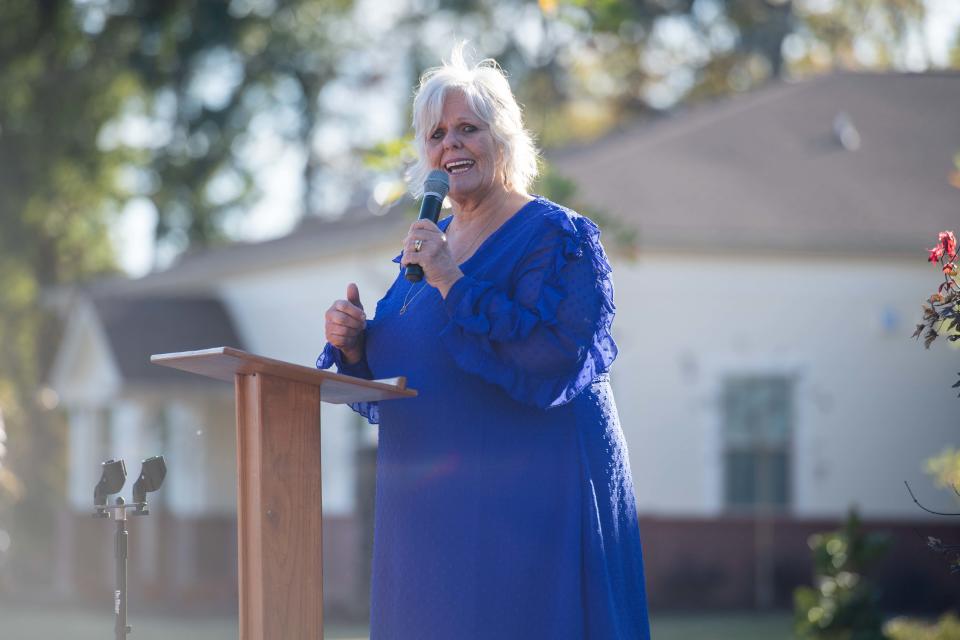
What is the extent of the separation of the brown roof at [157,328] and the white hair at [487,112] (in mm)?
15678

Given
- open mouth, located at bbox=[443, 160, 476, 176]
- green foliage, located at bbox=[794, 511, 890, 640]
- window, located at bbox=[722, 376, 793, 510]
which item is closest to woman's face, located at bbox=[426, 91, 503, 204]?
open mouth, located at bbox=[443, 160, 476, 176]

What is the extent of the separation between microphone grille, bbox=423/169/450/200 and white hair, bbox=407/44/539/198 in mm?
98

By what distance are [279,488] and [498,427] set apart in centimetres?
59

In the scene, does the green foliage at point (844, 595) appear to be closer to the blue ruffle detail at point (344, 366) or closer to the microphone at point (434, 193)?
the blue ruffle detail at point (344, 366)

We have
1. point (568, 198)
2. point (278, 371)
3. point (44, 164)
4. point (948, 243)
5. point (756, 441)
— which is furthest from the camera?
point (44, 164)

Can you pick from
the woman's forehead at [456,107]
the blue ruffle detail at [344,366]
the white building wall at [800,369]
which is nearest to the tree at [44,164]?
the white building wall at [800,369]

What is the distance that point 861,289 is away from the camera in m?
16.4

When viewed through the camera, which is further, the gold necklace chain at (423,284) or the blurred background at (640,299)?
the blurred background at (640,299)

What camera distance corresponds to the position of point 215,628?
1495cm

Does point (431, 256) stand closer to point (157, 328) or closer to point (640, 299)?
point (640, 299)

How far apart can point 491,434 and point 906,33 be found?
81.6ft

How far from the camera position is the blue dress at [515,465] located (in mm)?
3787

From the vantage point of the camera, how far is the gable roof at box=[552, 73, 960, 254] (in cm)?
1620

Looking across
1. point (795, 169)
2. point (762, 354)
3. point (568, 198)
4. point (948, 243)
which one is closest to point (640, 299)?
point (762, 354)
